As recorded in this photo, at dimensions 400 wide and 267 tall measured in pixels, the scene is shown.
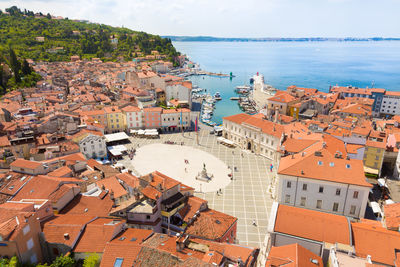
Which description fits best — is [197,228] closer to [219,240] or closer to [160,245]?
[219,240]

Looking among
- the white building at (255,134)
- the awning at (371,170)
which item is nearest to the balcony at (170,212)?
the white building at (255,134)

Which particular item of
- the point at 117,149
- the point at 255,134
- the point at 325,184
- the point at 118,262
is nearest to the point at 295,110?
the point at 255,134

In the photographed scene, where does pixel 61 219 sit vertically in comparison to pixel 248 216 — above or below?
above

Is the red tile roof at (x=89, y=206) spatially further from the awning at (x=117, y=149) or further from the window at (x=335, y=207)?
the window at (x=335, y=207)

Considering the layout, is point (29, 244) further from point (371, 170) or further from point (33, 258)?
point (371, 170)

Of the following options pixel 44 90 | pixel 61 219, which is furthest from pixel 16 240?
pixel 44 90

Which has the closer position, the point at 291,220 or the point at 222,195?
the point at 291,220
